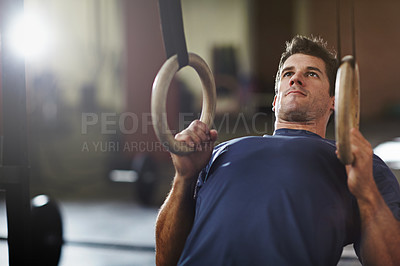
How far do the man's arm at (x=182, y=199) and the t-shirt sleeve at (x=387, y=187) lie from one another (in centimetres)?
39

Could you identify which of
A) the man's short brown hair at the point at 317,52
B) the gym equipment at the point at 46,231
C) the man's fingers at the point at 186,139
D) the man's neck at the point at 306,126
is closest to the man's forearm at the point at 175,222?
the man's fingers at the point at 186,139

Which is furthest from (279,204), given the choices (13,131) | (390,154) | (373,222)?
(390,154)

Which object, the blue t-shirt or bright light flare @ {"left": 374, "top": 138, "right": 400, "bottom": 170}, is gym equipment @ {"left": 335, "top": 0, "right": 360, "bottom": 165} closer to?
the blue t-shirt

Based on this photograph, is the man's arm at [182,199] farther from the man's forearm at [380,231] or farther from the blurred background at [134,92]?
the blurred background at [134,92]

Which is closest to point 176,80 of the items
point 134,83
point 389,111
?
point 134,83

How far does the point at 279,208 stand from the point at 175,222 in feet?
0.98

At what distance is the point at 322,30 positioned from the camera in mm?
7922

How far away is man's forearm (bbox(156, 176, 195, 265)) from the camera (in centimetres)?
107

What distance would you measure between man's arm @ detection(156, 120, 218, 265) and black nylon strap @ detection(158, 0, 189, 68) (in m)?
0.19

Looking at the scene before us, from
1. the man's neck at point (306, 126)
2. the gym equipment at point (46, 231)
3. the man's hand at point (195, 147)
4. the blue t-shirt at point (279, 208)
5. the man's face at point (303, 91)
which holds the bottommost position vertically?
the gym equipment at point (46, 231)

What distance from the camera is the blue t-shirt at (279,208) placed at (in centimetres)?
92

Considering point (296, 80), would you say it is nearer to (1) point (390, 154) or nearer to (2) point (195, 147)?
(2) point (195, 147)

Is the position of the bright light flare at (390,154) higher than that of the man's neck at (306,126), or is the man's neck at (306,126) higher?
the man's neck at (306,126)

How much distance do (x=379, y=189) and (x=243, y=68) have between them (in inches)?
235
